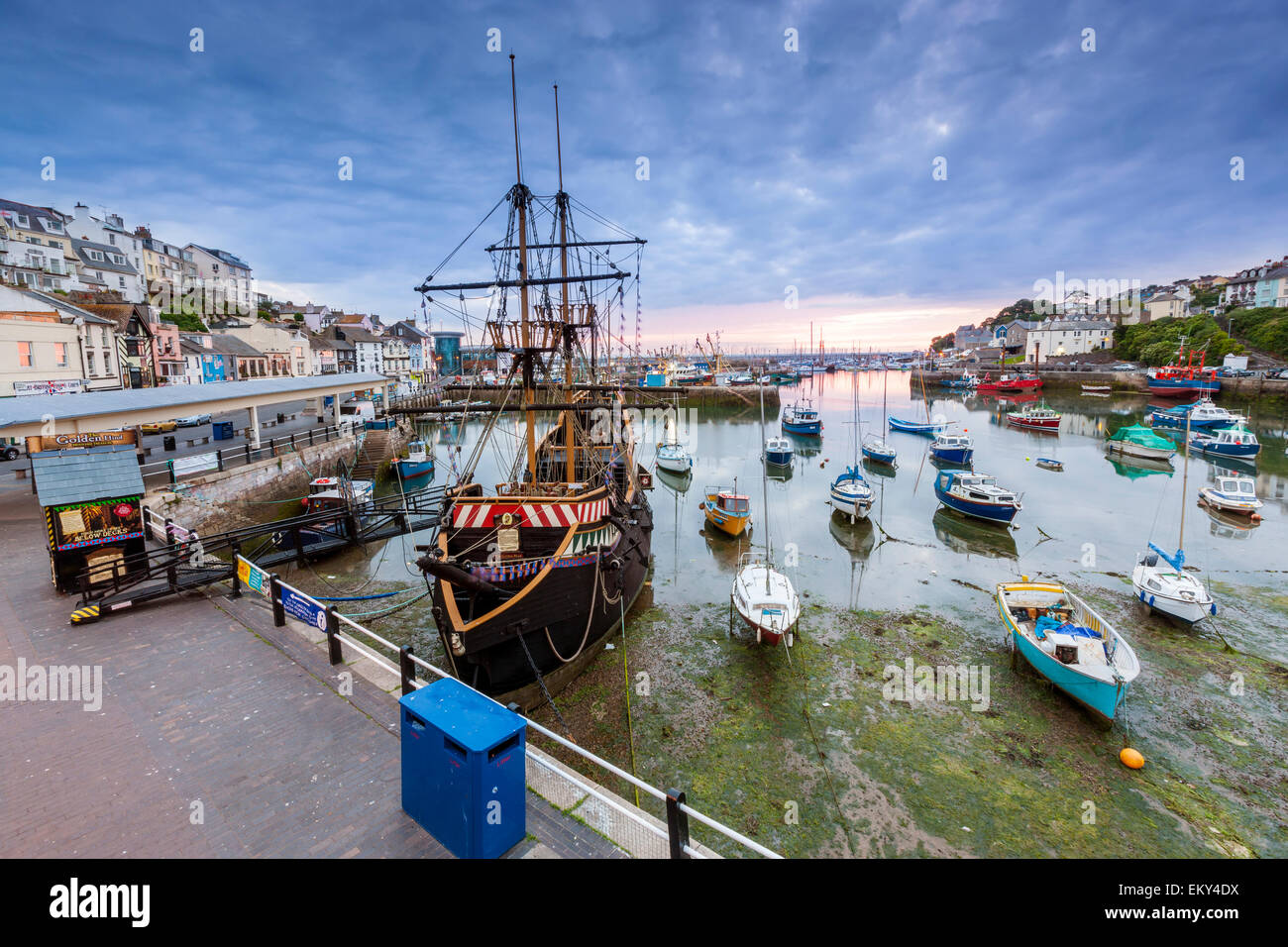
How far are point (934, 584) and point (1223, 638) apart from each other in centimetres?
733

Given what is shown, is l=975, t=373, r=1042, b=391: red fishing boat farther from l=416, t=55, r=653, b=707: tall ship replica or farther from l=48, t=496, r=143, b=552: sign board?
l=48, t=496, r=143, b=552: sign board

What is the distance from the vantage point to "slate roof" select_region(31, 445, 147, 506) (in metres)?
10.8

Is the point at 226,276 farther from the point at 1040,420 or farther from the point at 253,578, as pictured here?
the point at 1040,420

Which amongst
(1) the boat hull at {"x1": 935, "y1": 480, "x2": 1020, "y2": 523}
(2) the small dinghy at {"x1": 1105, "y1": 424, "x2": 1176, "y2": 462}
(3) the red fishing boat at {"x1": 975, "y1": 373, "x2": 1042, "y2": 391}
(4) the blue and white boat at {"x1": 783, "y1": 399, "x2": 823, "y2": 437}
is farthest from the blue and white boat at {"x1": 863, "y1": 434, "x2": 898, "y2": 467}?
(3) the red fishing boat at {"x1": 975, "y1": 373, "x2": 1042, "y2": 391}

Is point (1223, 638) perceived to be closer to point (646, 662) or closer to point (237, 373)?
point (646, 662)

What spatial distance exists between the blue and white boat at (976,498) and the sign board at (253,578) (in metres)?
29.1

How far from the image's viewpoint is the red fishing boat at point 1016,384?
8838 cm

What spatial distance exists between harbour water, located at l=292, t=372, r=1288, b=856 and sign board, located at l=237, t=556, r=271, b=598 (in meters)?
4.71

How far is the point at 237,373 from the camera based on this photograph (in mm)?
56812

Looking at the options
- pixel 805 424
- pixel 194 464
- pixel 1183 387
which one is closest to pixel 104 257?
pixel 194 464

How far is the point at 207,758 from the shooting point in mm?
6402

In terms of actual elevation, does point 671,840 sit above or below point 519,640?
above
